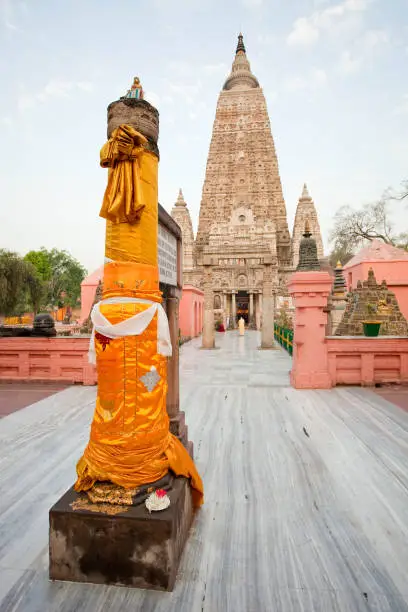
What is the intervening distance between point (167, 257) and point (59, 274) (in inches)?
1823

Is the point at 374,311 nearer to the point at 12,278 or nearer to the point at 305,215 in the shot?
the point at 12,278

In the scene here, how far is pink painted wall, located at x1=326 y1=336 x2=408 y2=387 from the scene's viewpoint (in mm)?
6824

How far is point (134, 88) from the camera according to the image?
2436 mm

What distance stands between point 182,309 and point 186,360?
7641mm

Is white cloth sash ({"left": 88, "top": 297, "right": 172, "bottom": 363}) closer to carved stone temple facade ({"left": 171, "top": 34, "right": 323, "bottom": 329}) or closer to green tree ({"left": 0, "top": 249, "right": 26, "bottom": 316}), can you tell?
green tree ({"left": 0, "top": 249, "right": 26, "bottom": 316})

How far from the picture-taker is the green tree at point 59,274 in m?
42.9

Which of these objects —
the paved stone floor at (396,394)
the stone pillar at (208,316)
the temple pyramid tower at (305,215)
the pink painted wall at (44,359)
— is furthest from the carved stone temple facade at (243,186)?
the paved stone floor at (396,394)

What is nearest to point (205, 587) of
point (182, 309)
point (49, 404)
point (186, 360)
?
point (49, 404)

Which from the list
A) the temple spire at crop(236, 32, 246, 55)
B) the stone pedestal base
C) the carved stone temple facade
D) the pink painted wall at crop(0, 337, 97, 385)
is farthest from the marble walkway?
the temple spire at crop(236, 32, 246, 55)

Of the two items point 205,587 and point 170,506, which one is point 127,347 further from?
point 205,587

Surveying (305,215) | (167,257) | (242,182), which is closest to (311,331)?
(167,257)

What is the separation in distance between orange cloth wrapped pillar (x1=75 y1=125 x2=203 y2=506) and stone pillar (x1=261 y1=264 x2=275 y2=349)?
11.9 m

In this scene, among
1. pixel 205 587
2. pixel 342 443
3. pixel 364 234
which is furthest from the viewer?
pixel 364 234

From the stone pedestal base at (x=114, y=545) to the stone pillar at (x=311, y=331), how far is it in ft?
17.1
